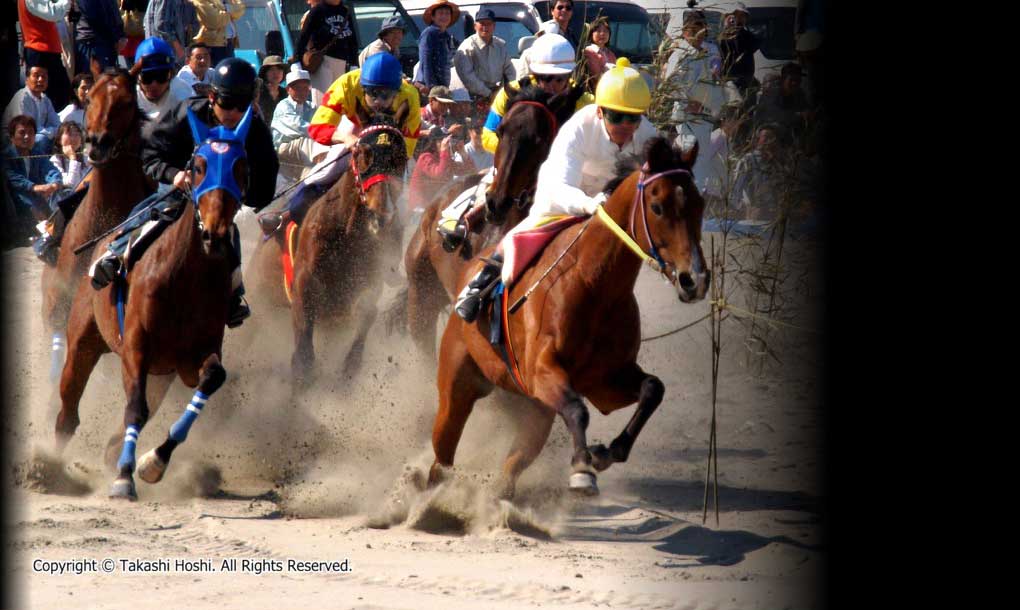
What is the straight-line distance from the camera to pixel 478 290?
7586 mm

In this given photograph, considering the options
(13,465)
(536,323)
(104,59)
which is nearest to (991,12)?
(536,323)

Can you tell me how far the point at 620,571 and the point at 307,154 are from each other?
24.1ft

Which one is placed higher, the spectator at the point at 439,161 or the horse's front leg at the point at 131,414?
the spectator at the point at 439,161

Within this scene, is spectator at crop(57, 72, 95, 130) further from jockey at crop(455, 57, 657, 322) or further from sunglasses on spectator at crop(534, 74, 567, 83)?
jockey at crop(455, 57, 657, 322)

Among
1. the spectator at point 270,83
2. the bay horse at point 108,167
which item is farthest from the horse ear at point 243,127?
the spectator at point 270,83

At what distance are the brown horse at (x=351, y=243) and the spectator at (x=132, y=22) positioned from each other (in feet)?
15.9

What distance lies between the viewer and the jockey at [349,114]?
10258 millimetres

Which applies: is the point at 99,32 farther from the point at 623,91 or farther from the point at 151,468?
the point at 623,91

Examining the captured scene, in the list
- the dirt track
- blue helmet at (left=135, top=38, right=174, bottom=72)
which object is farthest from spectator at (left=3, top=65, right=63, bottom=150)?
blue helmet at (left=135, top=38, right=174, bottom=72)

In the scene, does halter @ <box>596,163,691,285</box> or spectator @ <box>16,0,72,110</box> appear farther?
spectator @ <box>16,0,72,110</box>

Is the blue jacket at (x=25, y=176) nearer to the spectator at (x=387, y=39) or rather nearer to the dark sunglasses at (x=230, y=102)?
the spectator at (x=387, y=39)

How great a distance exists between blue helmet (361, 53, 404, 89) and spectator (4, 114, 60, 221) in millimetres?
4009

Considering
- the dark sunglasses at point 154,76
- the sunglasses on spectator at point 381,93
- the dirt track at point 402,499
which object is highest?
the sunglasses on spectator at point 381,93

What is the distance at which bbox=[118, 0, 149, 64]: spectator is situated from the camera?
14.1 metres
